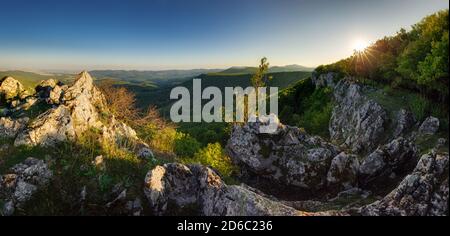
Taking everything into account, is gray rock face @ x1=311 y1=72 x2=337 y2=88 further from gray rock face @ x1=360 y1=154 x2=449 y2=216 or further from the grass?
the grass

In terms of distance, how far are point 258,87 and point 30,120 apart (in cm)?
3866

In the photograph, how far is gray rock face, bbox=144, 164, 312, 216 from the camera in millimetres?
18500

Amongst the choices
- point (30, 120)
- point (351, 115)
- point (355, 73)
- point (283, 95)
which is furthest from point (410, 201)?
point (283, 95)

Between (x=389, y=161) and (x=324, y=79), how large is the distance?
172ft

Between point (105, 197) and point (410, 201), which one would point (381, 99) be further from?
point (105, 197)

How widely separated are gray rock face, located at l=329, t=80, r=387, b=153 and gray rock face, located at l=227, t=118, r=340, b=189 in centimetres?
939

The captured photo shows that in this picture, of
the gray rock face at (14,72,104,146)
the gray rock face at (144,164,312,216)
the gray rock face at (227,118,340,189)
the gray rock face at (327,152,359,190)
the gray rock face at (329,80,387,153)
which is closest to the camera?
the gray rock face at (144,164,312,216)

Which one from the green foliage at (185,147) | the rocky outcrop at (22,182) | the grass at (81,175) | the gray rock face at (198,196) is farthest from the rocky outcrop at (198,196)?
the green foliage at (185,147)

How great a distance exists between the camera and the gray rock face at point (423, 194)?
15615 mm

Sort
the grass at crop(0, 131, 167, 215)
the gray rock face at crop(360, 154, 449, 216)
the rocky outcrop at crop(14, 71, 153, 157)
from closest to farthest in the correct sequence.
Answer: the gray rock face at crop(360, 154, 449, 216) < the grass at crop(0, 131, 167, 215) < the rocky outcrop at crop(14, 71, 153, 157)

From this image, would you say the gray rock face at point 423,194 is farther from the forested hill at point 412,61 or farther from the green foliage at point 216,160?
the green foliage at point 216,160

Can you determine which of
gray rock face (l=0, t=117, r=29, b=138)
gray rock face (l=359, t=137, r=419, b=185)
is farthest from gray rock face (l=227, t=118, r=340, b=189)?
gray rock face (l=0, t=117, r=29, b=138)

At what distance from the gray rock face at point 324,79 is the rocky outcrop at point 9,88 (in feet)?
182

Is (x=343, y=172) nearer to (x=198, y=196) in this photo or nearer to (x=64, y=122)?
(x=198, y=196)
